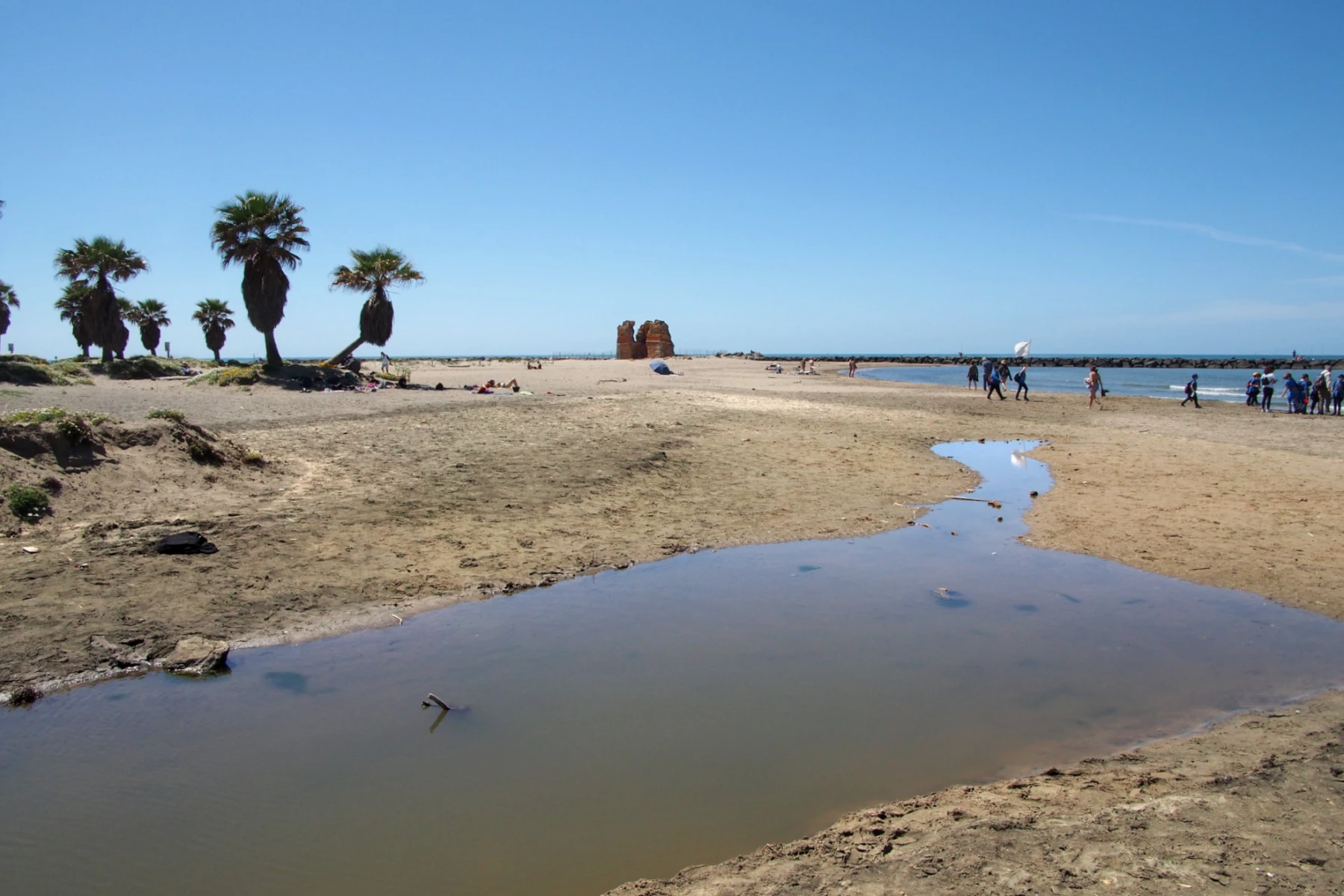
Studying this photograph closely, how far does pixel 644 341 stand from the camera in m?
Answer: 81.6

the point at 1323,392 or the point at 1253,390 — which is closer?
the point at 1323,392

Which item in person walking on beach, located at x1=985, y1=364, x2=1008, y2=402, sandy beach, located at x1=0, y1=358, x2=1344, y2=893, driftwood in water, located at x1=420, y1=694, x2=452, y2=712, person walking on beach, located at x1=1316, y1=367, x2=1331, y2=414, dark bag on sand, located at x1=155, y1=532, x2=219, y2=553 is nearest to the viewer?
sandy beach, located at x1=0, y1=358, x2=1344, y2=893

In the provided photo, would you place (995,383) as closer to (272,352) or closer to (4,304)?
(272,352)

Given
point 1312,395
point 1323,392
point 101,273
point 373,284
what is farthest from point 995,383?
point 101,273

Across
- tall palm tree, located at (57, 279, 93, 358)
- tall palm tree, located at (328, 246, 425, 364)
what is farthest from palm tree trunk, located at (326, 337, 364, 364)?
tall palm tree, located at (57, 279, 93, 358)

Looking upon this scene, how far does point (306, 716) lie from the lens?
18.5 ft

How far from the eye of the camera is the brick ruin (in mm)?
80312

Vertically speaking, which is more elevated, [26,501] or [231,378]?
[231,378]

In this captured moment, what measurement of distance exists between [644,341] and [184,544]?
244 feet

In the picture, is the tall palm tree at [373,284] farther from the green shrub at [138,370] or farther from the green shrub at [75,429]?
the green shrub at [75,429]

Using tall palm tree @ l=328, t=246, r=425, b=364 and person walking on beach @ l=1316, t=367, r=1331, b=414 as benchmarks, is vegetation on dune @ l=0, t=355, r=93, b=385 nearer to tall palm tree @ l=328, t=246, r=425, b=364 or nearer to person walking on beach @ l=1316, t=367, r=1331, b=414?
tall palm tree @ l=328, t=246, r=425, b=364

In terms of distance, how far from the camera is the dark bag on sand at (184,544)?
8.16m

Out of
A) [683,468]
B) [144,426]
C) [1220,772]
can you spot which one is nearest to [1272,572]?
→ [1220,772]

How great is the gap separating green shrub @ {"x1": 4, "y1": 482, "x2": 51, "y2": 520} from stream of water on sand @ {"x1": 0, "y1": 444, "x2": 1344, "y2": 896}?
3.59 meters
